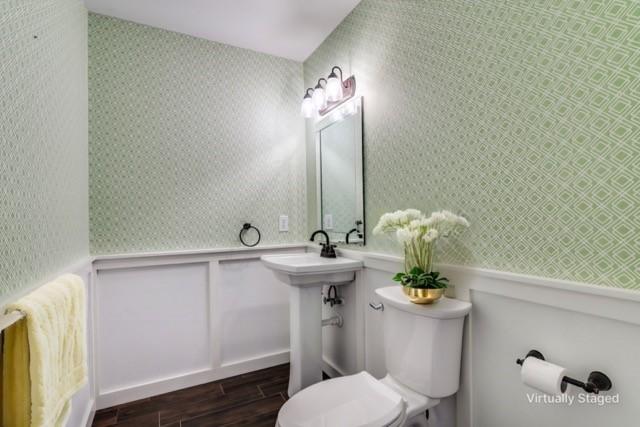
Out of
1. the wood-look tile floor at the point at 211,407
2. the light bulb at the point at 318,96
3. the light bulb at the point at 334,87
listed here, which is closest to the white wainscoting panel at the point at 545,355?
the wood-look tile floor at the point at 211,407

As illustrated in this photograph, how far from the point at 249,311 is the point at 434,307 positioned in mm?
1559

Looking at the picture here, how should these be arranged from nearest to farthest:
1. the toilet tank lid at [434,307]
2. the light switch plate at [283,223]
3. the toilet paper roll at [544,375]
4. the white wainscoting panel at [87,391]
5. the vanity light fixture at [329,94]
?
the toilet paper roll at [544,375], the toilet tank lid at [434,307], the white wainscoting panel at [87,391], the vanity light fixture at [329,94], the light switch plate at [283,223]

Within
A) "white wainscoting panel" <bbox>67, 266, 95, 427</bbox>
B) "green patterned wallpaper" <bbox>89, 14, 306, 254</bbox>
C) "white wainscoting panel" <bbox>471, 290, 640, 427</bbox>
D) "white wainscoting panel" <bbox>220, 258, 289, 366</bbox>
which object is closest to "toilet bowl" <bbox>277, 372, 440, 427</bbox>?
"white wainscoting panel" <bbox>471, 290, 640, 427</bbox>

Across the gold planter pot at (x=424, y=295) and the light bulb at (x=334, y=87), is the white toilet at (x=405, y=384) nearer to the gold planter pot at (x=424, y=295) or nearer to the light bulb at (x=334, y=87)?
the gold planter pot at (x=424, y=295)

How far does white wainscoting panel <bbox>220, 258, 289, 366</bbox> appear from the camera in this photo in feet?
7.51

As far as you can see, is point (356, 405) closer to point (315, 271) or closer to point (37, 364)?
point (315, 271)

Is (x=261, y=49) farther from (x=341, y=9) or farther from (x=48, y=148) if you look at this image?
(x=48, y=148)

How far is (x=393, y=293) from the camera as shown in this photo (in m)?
1.39

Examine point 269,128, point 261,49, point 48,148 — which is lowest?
point 48,148

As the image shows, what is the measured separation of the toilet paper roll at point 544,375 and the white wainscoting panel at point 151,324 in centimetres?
193

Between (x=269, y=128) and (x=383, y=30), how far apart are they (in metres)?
1.11

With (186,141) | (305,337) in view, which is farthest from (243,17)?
(305,337)

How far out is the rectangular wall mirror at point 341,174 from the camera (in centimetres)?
196

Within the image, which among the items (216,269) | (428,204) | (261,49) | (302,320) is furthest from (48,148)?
(261,49)
